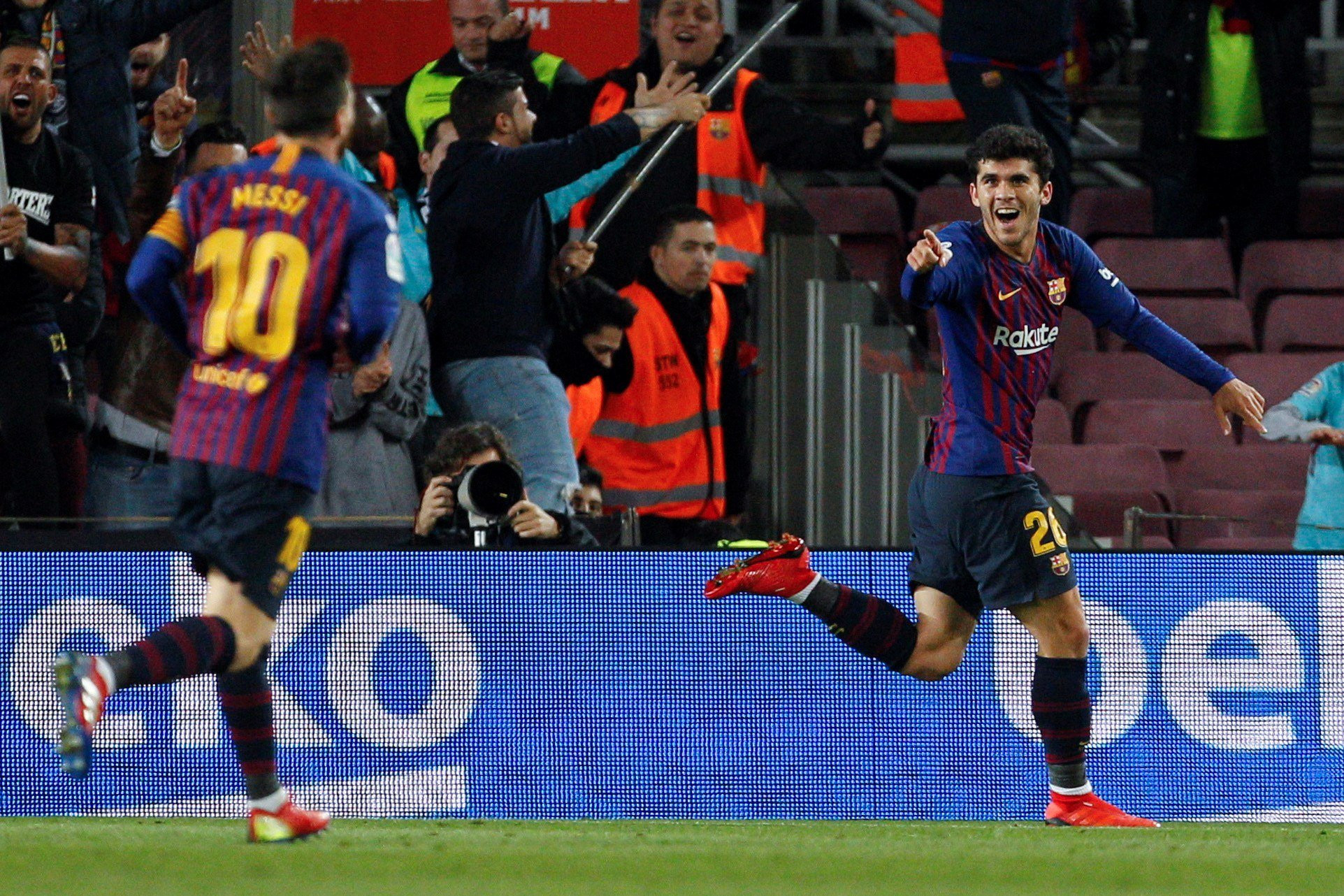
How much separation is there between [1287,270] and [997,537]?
5063 mm

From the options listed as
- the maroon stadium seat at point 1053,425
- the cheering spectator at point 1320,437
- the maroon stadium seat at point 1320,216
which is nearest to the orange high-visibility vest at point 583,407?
the maroon stadium seat at point 1053,425

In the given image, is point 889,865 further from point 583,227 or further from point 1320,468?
point 583,227

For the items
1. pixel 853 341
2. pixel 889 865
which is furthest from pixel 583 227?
pixel 889 865

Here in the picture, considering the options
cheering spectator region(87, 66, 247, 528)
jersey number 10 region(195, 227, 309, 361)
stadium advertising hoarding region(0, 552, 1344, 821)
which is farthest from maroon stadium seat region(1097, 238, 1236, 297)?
jersey number 10 region(195, 227, 309, 361)

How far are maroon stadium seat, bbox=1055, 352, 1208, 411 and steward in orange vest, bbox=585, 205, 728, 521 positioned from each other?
6.57 feet

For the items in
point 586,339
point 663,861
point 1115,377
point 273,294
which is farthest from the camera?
point 1115,377

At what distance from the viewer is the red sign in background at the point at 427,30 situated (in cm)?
913

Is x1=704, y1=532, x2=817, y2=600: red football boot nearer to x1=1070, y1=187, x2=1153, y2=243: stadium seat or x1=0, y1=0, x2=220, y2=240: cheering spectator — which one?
x1=0, y1=0, x2=220, y2=240: cheering spectator

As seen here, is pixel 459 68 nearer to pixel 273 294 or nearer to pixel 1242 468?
pixel 1242 468

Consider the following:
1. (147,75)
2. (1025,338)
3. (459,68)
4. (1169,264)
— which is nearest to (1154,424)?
(1169,264)

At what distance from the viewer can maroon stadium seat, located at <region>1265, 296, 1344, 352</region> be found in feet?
32.9

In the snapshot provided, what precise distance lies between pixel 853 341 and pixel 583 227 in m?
1.44

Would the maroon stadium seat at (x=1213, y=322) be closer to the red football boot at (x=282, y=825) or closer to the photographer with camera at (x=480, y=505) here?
the photographer with camera at (x=480, y=505)

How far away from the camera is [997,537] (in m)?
5.75
